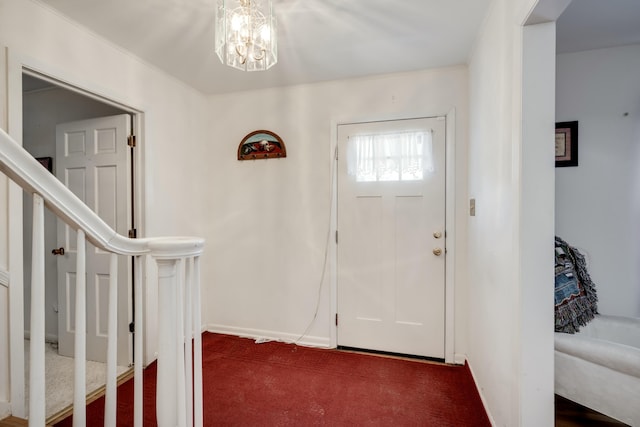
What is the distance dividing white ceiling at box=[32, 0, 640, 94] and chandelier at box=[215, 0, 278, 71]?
341 millimetres

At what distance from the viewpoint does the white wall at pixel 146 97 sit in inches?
61.7

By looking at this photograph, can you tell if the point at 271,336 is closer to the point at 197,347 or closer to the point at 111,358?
the point at 197,347

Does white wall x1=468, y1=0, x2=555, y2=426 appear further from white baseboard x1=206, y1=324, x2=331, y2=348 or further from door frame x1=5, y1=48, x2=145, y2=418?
door frame x1=5, y1=48, x2=145, y2=418

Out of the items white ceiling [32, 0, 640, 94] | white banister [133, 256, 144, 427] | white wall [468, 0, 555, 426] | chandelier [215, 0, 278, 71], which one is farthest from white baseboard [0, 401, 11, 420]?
white wall [468, 0, 555, 426]

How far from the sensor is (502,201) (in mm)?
1461

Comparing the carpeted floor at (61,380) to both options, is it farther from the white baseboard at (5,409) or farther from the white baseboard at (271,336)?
the white baseboard at (271,336)

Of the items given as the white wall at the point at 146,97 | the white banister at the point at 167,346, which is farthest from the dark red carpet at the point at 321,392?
the white banister at the point at 167,346

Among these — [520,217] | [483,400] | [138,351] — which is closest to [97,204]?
[138,351]

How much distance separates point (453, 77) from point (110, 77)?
8.44 feet

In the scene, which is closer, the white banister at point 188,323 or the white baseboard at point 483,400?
the white banister at point 188,323

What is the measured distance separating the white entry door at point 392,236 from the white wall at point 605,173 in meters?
0.86

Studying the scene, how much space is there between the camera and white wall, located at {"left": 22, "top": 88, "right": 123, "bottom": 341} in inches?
103

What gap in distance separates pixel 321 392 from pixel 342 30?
7.88 feet

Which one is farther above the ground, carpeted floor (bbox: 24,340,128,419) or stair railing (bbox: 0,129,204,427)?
stair railing (bbox: 0,129,204,427)
